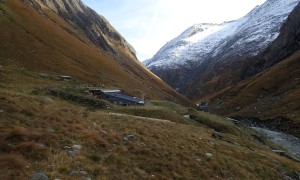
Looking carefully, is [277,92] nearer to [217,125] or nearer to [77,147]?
[217,125]

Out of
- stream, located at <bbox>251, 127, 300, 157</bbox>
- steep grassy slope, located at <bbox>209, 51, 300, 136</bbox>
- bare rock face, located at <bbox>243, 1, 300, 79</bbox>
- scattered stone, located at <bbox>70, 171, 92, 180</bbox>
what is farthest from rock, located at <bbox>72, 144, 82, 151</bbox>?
bare rock face, located at <bbox>243, 1, 300, 79</bbox>

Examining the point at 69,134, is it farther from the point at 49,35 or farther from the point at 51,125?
the point at 49,35

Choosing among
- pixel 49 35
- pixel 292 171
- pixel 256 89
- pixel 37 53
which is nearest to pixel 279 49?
pixel 256 89

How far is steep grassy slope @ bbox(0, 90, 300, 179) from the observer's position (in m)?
17.5

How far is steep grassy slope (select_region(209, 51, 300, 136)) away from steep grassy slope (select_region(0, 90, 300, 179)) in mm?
55538

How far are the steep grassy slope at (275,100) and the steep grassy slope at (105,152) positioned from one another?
55538 mm

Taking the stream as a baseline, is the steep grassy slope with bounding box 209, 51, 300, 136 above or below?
above

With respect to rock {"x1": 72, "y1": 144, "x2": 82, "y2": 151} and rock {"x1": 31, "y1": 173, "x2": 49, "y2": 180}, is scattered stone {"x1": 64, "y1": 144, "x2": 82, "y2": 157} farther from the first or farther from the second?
rock {"x1": 31, "y1": 173, "x2": 49, "y2": 180}

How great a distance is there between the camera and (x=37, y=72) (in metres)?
64.8

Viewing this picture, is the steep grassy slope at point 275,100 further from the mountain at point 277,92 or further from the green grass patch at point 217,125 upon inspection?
the green grass patch at point 217,125

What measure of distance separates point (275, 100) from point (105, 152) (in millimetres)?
96418

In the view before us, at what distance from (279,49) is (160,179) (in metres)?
174

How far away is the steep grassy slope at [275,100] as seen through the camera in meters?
87.8

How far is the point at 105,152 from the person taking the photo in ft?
70.0
